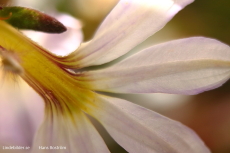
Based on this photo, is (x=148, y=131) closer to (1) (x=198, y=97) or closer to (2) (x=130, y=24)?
(2) (x=130, y=24)

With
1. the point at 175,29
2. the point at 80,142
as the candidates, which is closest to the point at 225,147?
the point at 175,29

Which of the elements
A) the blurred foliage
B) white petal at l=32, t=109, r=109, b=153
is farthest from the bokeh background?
white petal at l=32, t=109, r=109, b=153

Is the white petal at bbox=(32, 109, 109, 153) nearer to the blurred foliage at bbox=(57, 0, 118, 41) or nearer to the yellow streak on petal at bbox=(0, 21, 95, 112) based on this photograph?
the yellow streak on petal at bbox=(0, 21, 95, 112)

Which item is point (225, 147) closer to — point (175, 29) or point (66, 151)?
point (175, 29)

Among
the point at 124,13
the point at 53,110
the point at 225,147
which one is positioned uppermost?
the point at 124,13

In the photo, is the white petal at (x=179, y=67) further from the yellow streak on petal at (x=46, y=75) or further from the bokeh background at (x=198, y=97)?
the bokeh background at (x=198, y=97)
